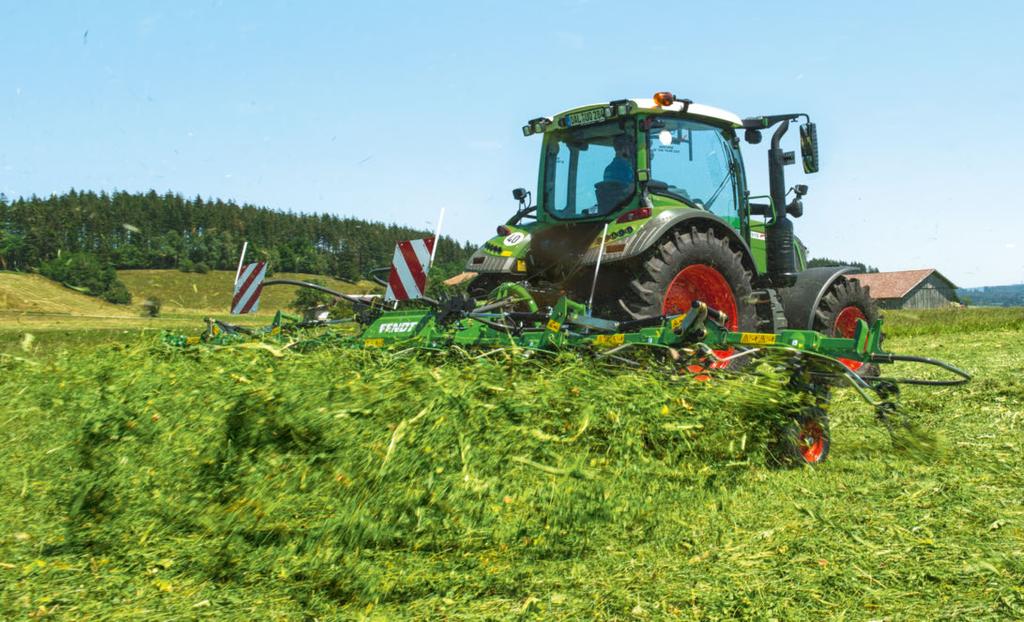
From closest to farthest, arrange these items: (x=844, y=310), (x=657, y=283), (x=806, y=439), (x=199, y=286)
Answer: (x=806, y=439) → (x=657, y=283) → (x=844, y=310) → (x=199, y=286)

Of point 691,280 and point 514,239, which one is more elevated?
point 514,239

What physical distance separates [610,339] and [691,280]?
1636 mm

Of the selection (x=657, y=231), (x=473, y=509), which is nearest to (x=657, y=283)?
(x=657, y=231)

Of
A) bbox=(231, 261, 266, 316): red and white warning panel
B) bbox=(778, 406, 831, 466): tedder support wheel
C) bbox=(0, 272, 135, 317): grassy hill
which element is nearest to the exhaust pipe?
bbox=(778, 406, 831, 466): tedder support wheel

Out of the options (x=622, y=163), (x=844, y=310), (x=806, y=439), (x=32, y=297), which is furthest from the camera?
(x=32, y=297)

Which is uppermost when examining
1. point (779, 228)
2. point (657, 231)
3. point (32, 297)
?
point (779, 228)

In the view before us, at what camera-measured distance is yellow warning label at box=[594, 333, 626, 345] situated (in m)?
3.88

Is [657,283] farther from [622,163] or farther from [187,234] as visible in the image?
[187,234]

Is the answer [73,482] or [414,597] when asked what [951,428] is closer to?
[414,597]

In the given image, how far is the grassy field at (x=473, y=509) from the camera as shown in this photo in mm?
2342

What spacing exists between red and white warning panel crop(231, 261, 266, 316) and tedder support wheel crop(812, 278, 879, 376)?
4.67m

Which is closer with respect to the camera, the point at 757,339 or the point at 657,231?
the point at 757,339

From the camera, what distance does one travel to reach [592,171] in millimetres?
6316

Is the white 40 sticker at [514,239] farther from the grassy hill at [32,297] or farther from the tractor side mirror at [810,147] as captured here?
the grassy hill at [32,297]
